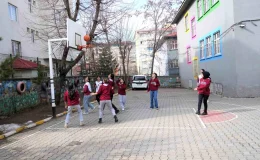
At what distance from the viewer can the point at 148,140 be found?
6.67 meters

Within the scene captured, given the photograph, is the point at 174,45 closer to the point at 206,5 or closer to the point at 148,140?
the point at 206,5

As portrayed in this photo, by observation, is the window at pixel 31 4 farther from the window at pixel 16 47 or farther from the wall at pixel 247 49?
the wall at pixel 247 49

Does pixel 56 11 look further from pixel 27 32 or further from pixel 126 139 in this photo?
pixel 126 139

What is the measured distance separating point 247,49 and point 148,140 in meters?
10.9

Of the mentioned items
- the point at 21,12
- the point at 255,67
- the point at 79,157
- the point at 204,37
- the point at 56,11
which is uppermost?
the point at 21,12

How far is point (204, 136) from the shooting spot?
Result: 680 cm

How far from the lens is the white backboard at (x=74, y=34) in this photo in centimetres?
1137

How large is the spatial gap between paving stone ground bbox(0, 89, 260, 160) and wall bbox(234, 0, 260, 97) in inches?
232

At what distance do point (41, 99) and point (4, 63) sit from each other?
6730mm

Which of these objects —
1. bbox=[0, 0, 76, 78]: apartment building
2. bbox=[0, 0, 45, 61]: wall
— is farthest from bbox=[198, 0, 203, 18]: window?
bbox=[0, 0, 45, 61]: wall

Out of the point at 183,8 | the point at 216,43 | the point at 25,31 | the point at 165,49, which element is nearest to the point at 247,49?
the point at 216,43

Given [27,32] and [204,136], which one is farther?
[27,32]

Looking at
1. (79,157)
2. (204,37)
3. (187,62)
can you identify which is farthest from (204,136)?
(187,62)

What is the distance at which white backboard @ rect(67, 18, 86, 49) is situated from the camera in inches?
448
